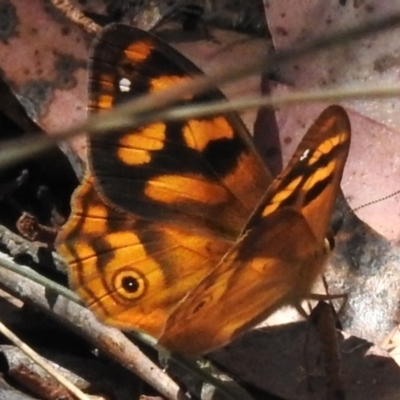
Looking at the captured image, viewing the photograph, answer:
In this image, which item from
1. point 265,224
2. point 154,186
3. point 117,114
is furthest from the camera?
point 154,186

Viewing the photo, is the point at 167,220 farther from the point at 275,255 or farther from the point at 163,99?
the point at 163,99

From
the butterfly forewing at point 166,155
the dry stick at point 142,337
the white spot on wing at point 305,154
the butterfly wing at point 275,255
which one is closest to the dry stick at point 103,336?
the dry stick at point 142,337

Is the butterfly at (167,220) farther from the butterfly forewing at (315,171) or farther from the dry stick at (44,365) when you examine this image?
the dry stick at (44,365)

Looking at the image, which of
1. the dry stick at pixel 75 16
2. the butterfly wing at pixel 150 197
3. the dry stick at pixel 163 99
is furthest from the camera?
the dry stick at pixel 75 16

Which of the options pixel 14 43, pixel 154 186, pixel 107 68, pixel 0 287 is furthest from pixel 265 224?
pixel 14 43

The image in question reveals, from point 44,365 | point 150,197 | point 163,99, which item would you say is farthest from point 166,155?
point 163,99

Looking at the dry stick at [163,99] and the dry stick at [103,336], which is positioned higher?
the dry stick at [103,336]

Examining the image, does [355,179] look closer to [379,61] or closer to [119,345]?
[379,61]
